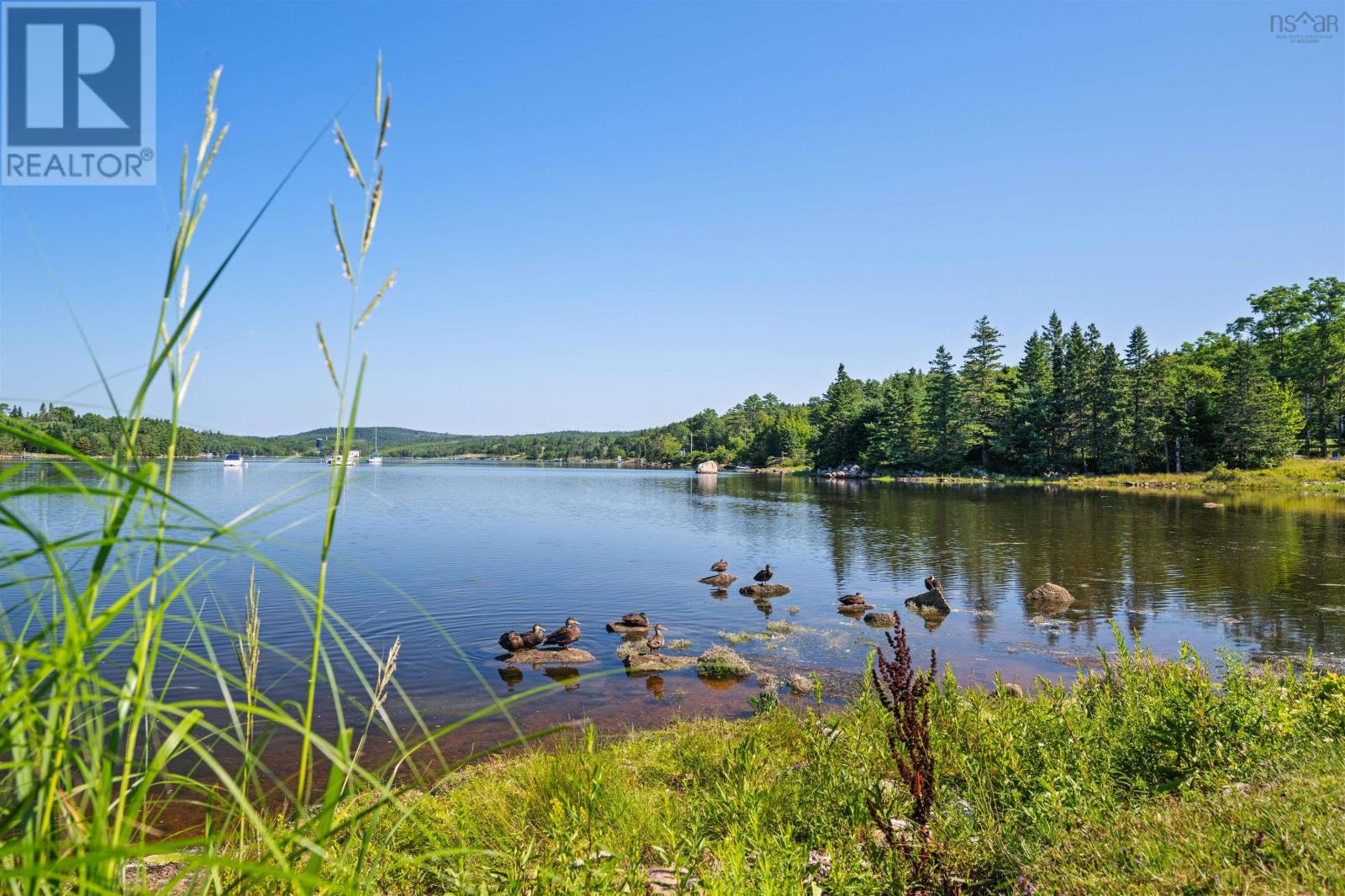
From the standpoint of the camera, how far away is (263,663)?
13953mm

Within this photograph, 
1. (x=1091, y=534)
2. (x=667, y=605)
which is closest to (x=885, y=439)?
(x=1091, y=534)

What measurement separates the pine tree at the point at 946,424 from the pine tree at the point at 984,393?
133 cm

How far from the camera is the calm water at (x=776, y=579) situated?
13109 mm

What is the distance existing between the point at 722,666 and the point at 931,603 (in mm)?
8447

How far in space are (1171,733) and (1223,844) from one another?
2.25 metres

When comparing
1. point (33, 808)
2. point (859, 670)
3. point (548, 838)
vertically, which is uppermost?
point (33, 808)

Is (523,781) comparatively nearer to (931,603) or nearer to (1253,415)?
(931,603)

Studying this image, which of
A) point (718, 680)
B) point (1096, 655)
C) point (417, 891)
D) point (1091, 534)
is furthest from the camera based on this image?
point (1091, 534)

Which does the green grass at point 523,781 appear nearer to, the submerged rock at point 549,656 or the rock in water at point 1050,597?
the submerged rock at point 549,656

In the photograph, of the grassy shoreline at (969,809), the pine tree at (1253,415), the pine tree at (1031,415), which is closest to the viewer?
the grassy shoreline at (969,809)

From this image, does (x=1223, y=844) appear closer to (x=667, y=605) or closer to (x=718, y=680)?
(x=718, y=680)

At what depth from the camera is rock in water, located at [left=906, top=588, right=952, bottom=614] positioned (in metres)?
19.6

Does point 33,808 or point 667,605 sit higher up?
point 33,808

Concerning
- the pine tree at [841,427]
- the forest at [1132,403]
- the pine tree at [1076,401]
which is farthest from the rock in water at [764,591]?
the pine tree at [841,427]
